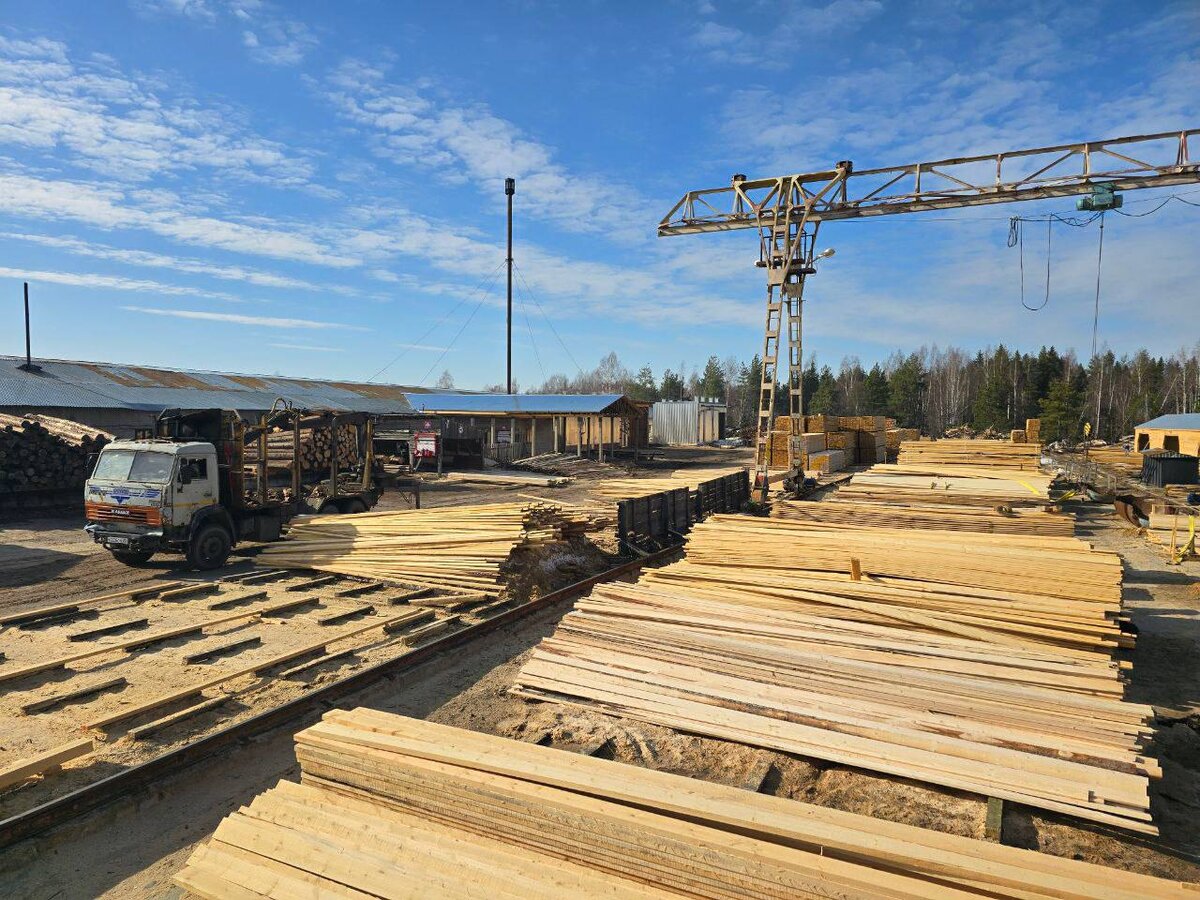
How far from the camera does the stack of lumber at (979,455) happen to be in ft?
66.0

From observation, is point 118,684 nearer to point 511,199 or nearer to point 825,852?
point 825,852

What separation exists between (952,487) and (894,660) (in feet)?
29.9

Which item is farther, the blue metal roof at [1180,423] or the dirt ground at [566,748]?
the blue metal roof at [1180,423]

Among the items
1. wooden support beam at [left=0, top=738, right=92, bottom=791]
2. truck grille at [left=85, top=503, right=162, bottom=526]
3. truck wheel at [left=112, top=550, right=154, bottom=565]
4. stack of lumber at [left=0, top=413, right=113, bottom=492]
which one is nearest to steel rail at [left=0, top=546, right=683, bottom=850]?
wooden support beam at [left=0, top=738, right=92, bottom=791]

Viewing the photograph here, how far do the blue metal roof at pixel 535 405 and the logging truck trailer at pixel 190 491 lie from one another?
22.2 metres

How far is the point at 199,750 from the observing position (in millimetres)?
5961

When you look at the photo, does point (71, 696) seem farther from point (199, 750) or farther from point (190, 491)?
point (190, 491)

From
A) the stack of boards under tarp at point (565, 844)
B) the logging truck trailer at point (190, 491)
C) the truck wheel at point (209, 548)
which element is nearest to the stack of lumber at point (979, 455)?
the logging truck trailer at point (190, 491)

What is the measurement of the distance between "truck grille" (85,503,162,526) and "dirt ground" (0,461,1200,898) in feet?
22.9

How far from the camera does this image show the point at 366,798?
4.41 m

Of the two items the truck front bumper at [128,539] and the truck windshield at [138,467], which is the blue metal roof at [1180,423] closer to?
the truck windshield at [138,467]

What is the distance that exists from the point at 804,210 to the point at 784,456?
7.93 meters

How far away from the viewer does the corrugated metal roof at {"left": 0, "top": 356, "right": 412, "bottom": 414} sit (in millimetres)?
28938

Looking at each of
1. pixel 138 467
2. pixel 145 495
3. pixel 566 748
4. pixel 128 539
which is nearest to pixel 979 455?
pixel 566 748
